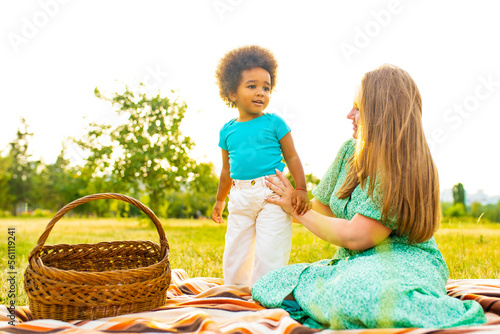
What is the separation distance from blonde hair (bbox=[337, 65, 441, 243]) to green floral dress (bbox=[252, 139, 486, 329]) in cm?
8

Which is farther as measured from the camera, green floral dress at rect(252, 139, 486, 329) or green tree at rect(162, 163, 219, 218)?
green tree at rect(162, 163, 219, 218)

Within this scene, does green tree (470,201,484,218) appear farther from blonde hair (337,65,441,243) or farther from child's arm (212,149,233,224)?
blonde hair (337,65,441,243)

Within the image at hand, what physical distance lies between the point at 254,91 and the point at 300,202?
2.58 feet

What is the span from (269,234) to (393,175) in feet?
3.06

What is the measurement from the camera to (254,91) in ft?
8.60

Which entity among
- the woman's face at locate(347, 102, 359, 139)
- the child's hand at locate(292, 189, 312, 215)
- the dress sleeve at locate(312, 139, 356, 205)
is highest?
the woman's face at locate(347, 102, 359, 139)

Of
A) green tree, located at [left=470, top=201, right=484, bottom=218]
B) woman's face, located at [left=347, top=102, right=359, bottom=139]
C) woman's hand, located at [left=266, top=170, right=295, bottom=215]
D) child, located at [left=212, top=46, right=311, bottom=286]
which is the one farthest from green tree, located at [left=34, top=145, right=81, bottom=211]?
woman's face, located at [left=347, top=102, right=359, bottom=139]

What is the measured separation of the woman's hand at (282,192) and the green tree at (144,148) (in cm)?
615

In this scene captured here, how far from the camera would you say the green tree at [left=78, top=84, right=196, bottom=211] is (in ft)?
27.8

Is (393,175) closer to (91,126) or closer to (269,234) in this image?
(269,234)

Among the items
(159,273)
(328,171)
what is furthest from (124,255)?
(328,171)

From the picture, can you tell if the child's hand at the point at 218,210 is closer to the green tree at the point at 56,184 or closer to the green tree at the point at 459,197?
the green tree at the point at 459,197

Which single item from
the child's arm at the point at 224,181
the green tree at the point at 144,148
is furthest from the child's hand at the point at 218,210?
the green tree at the point at 144,148

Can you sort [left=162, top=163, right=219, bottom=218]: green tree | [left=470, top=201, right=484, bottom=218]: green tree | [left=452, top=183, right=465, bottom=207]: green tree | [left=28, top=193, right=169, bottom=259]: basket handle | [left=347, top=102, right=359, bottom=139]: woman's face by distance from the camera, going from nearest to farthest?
[left=28, top=193, right=169, bottom=259]: basket handle
[left=347, top=102, right=359, bottom=139]: woman's face
[left=452, top=183, right=465, bottom=207]: green tree
[left=470, top=201, right=484, bottom=218]: green tree
[left=162, top=163, right=219, bottom=218]: green tree
